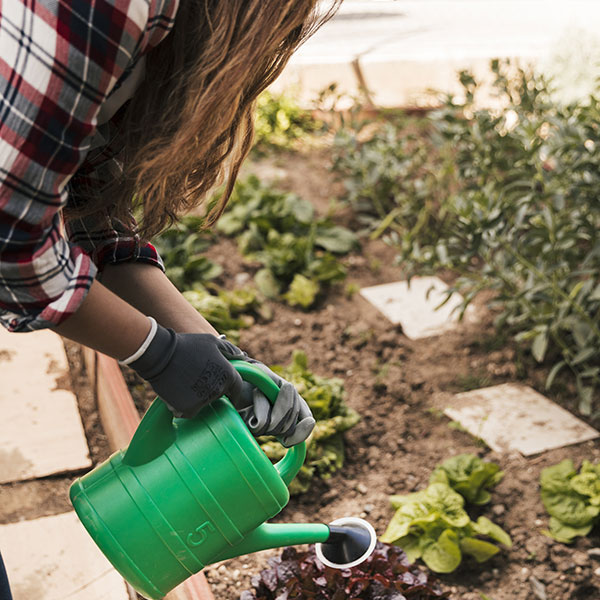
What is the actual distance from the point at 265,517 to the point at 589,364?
1896mm

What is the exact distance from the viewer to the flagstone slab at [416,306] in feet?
10.1

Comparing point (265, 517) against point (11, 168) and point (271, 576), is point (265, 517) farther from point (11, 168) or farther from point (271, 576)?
point (11, 168)

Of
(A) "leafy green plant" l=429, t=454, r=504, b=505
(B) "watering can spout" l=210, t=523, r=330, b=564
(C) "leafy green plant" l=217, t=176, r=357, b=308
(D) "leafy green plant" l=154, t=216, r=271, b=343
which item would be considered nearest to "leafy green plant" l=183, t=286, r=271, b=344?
(D) "leafy green plant" l=154, t=216, r=271, b=343

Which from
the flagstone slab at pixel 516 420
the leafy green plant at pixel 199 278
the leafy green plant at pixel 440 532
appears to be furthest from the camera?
the leafy green plant at pixel 199 278

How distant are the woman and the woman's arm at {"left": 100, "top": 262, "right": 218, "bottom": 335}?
0.07 feet

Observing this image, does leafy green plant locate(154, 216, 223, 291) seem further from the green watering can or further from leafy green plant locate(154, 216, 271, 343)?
the green watering can

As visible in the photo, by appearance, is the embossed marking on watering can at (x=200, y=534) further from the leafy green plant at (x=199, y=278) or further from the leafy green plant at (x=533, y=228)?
the leafy green plant at (x=199, y=278)

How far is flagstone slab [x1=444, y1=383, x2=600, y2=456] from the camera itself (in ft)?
7.95

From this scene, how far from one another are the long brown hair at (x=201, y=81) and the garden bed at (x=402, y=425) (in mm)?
1117

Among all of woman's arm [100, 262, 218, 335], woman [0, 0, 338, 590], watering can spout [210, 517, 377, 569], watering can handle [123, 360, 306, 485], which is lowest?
watering can spout [210, 517, 377, 569]

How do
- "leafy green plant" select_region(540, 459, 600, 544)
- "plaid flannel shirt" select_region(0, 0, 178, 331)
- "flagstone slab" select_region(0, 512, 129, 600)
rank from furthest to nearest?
"leafy green plant" select_region(540, 459, 600, 544) → "flagstone slab" select_region(0, 512, 129, 600) → "plaid flannel shirt" select_region(0, 0, 178, 331)

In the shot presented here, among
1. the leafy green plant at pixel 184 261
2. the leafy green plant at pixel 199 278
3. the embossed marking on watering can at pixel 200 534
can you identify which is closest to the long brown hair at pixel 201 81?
the embossed marking on watering can at pixel 200 534

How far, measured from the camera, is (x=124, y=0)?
0.90 meters

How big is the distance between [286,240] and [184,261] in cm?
50
